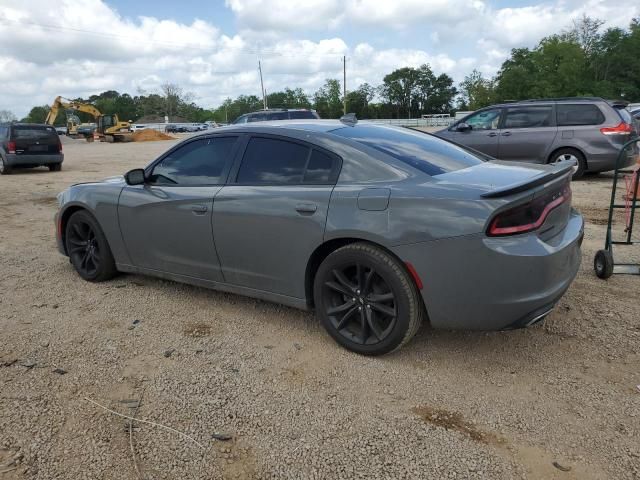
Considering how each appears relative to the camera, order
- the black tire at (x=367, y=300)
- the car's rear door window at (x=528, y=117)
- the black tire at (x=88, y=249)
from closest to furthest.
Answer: the black tire at (x=367, y=300)
the black tire at (x=88, y=249)
the car's rear door window at (x=528, y=117)

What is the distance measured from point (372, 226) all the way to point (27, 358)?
244 centimetres

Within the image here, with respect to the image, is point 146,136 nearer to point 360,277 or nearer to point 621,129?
point 621,129

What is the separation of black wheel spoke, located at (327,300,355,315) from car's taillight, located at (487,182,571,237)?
1.00 meters

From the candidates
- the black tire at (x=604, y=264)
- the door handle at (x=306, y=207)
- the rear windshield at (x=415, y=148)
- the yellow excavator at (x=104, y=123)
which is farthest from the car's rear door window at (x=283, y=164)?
the yellow excavator at (x=104, y=123)

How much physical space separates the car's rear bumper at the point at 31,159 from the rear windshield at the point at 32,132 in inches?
23.4

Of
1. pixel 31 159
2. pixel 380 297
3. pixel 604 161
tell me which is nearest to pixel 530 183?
pixel 380 297

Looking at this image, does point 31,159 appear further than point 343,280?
Yes

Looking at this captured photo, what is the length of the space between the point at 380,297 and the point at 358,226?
1.50ft

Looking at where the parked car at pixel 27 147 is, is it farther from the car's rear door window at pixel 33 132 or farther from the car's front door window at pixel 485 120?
the car's front door window at pixel 485 120

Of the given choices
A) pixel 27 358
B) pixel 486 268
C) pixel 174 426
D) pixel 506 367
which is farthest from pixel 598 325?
pixel 27 358

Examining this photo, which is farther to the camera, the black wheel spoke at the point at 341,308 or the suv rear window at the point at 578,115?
the suv rear window at the point at 578,115

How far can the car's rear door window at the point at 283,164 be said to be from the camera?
346 centimetres

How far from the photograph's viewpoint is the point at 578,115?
10.2 metres

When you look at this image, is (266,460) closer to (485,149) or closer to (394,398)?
(394,398)
